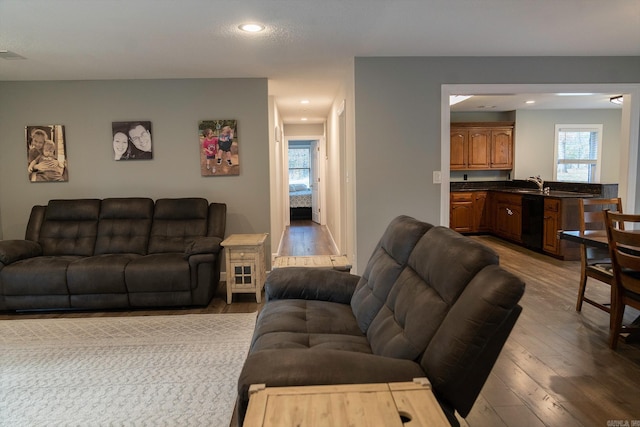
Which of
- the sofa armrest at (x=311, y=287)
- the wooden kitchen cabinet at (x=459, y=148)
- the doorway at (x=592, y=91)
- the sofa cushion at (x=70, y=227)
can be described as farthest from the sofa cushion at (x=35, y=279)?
the wooden kitchen cabinet at (x=459, y=148)

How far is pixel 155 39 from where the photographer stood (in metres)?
3.34

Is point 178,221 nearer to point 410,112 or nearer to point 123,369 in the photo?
point 123,369

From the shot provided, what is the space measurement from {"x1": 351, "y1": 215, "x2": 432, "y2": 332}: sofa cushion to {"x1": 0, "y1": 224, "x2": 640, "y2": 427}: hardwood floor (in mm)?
733

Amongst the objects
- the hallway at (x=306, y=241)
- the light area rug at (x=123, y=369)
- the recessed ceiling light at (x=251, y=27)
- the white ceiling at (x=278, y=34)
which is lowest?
the light area rug at (x=123, y=369)

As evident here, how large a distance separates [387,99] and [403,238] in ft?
7.68

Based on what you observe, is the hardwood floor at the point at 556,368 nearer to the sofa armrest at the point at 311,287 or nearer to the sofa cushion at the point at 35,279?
the sofa cushion at the point at 35,279

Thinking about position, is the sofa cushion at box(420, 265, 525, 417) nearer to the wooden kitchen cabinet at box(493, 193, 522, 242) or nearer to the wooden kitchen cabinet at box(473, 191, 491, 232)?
the wooden kitchen cabinet at box(493, 193, 522, 242)

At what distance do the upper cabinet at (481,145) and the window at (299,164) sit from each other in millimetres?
5760

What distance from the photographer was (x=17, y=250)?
3.87 meters

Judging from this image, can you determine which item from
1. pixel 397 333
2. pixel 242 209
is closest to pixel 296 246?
pixel 242 209

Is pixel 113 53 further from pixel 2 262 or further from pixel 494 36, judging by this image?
pixel 494 36

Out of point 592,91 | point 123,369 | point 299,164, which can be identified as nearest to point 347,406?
point 123,369

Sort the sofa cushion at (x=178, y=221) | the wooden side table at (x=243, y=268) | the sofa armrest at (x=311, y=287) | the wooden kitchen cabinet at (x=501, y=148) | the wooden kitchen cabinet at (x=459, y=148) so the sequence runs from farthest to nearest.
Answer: the wooden kitchen cabinet at (x=501, y=148) < the wooden kitchen cabinet at (x=459, y=148) < the sofa cushion at (x=178, y=221) < the wooden side table at (x=243, y=268) < the sofa armrest at (x=311, y=287)

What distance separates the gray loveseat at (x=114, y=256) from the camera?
3.71 metres
